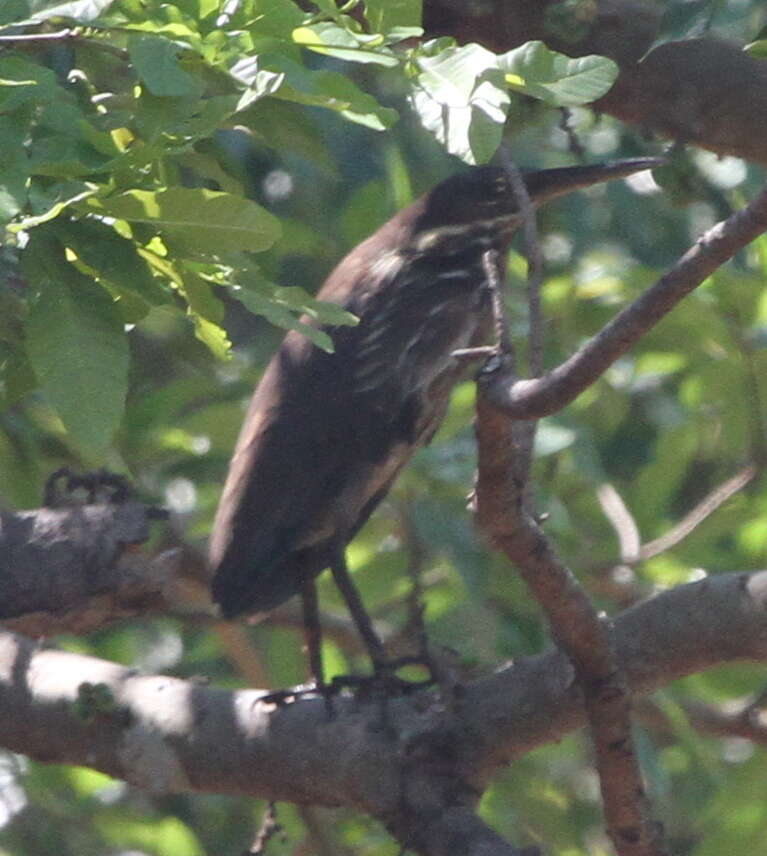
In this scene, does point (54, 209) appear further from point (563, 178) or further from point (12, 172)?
Result: point (563, 178)

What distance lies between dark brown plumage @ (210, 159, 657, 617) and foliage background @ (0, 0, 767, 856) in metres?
0.12

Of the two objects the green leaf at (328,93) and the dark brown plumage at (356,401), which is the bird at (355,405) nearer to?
the dark brown plumage at (356,401)

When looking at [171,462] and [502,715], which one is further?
[171,462]

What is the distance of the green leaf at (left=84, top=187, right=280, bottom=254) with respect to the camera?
147cm

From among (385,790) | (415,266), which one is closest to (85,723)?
(385,790)

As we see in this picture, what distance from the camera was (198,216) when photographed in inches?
58.9

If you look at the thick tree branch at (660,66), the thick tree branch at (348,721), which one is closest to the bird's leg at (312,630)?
the thick tree branch at (348,721)

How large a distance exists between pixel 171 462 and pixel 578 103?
2.06 m

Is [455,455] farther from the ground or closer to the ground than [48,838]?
farther from the ground

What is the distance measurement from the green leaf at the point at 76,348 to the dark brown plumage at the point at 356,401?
1550 millimetres

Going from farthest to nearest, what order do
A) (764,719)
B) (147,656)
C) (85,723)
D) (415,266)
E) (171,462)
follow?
(147,656) < (171,462) < (415,266) < (764,719) < (85,723)

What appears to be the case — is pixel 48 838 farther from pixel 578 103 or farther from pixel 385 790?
pixel 578 103

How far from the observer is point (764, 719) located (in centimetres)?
304

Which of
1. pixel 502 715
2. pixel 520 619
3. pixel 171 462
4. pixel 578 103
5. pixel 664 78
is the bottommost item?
pixel 520 619
